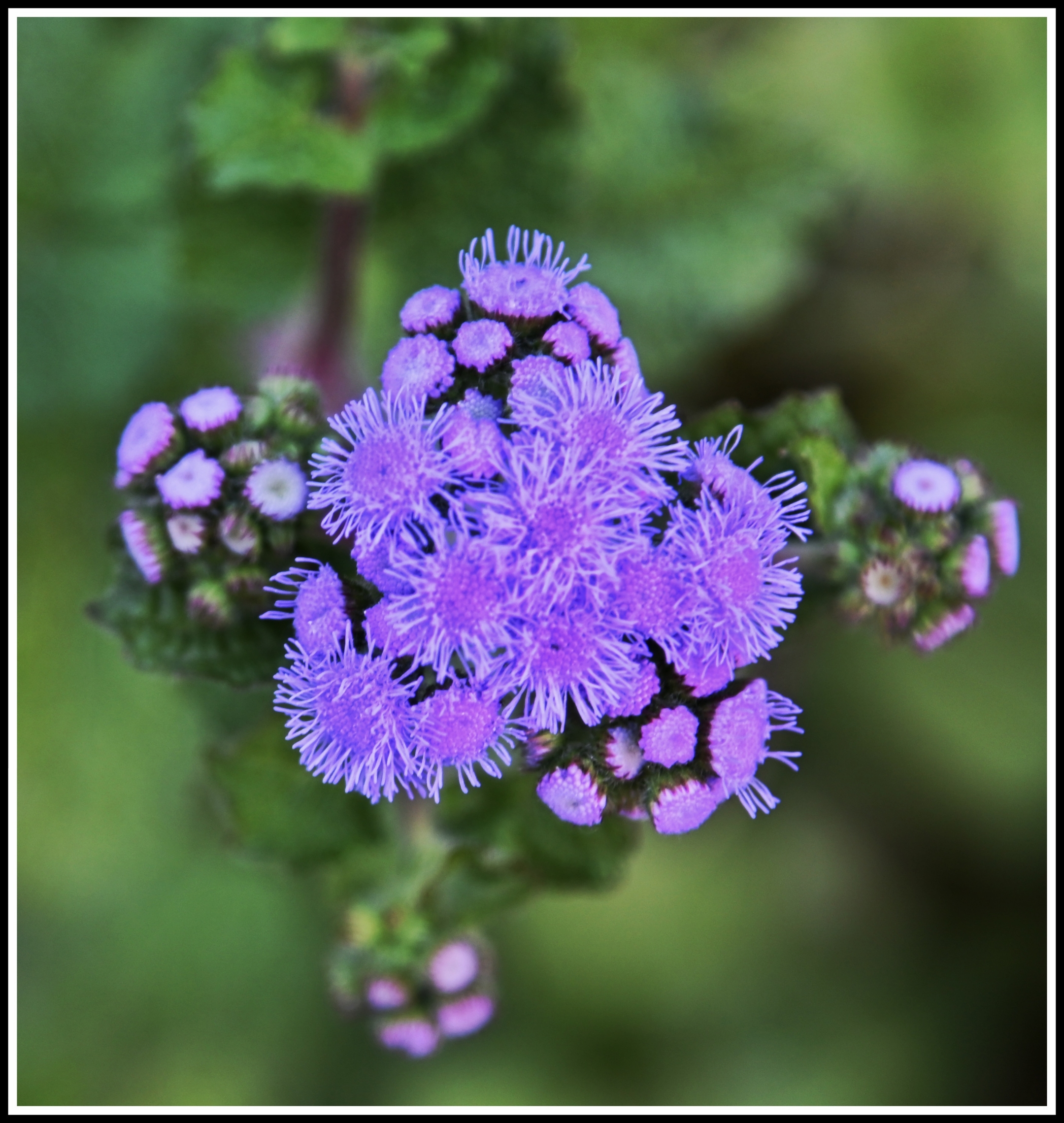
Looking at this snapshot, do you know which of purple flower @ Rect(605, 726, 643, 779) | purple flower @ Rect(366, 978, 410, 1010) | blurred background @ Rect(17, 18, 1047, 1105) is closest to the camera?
purple flower @ Rect(605, 726, 643, 779)

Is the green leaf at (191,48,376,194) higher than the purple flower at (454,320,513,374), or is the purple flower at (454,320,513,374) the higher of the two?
the green leaf at (191,48,376,194)

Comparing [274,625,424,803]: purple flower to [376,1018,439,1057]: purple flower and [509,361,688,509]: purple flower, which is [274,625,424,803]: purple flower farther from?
[376,1018,439,1057]: purple flower

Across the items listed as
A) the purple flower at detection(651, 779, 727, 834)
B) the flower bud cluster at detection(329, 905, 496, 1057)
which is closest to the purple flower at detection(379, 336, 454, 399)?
the purple flower at detection(651, 779, 727, 834)

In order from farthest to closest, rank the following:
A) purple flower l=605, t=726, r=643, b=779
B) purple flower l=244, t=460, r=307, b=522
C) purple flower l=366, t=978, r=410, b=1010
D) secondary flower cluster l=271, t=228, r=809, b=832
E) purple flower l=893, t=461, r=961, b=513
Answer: purple flower l=366, t=978, r=410, b=1010
purple flower l=893, t=461, r=961, b=513
purple flower l=244, t=460, r=307, b=522
purple flower l=605, t=726, r=643, b=779
secondary flower cluster l=271, t=228, r=809, b=832

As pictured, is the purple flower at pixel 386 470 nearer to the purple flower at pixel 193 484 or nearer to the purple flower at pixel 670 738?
the purple flower at pixel 193 484

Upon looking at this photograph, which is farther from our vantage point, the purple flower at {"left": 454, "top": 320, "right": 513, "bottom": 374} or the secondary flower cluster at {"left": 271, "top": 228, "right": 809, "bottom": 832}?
the purple flower at {"left": 454, "top": 320, "right": 513, "bottom": 374}

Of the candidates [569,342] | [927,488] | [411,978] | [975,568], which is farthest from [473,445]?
[411,978]

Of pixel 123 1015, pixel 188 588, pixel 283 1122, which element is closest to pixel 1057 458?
pixel 188 588

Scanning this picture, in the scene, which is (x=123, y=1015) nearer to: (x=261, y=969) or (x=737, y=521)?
(x=261, y=969)
